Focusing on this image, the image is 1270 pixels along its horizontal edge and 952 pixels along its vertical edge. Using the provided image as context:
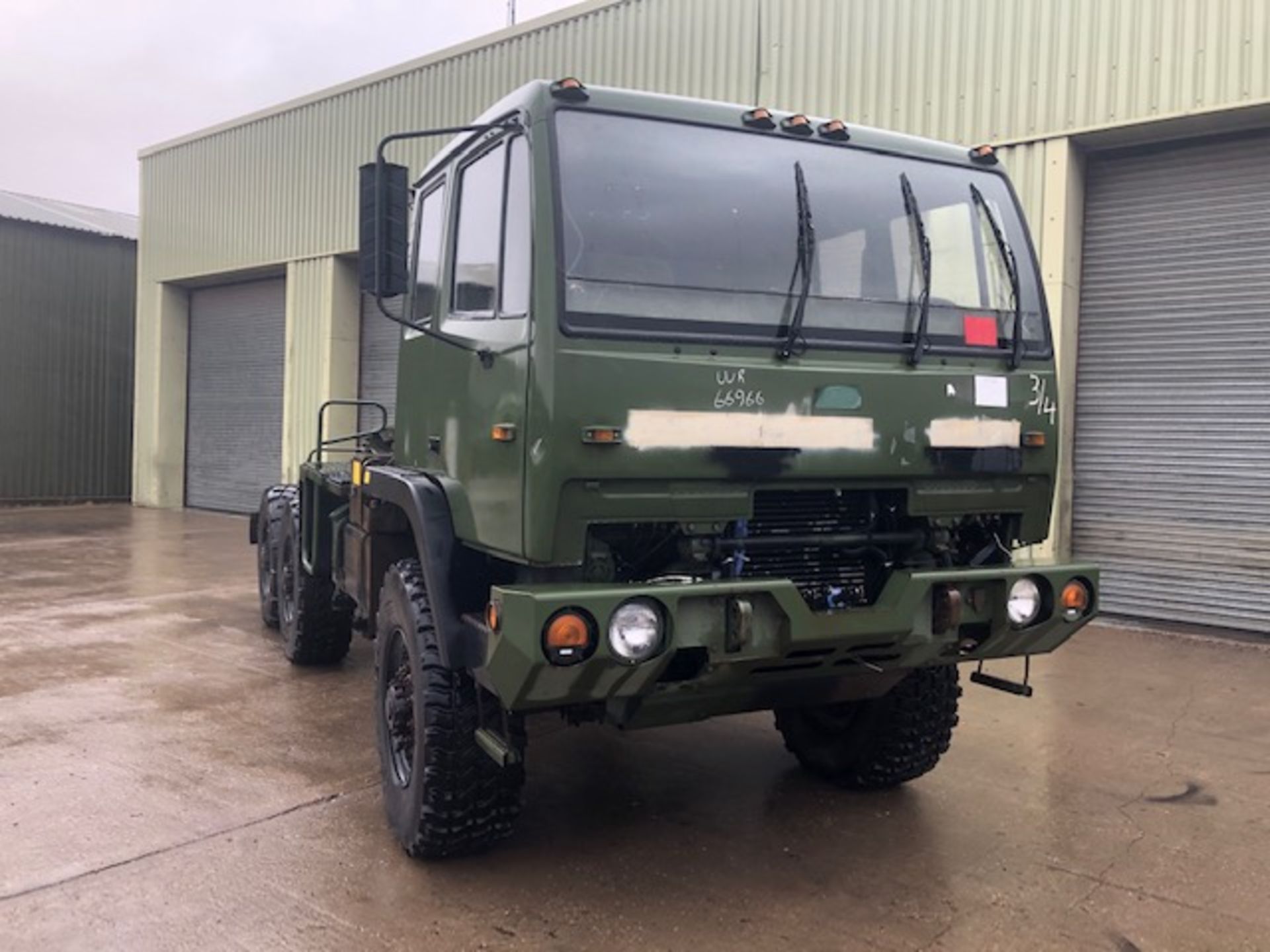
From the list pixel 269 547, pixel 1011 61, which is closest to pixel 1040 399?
pixel 269 547

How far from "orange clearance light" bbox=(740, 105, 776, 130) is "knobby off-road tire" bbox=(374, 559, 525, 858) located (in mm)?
1992

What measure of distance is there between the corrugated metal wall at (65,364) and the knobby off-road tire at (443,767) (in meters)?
18.8

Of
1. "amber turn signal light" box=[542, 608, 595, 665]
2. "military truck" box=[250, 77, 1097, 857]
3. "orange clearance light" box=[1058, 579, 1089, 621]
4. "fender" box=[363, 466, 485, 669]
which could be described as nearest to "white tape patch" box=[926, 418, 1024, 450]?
"military truck" box=[250, 77, 1097, 857]

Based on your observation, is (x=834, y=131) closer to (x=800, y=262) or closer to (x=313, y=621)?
(x=800, y=262)

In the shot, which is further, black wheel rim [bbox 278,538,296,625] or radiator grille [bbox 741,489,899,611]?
black wheel rim [bbox 278,538,296,625]

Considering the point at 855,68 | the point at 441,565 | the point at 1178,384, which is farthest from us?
the point at 855,68

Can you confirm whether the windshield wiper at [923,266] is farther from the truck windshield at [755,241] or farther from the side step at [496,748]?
the side step at [496,748]

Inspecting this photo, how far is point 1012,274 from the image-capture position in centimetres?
410

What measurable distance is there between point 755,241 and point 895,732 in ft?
7.07

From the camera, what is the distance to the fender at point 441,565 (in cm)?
368

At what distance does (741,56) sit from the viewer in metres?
10.9

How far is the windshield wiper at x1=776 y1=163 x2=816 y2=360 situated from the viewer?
3.58 metres

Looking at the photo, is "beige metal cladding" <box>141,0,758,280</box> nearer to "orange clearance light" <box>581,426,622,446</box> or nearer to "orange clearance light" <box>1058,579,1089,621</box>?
"orange clearance light" <box>1058,579,1089,621</box>

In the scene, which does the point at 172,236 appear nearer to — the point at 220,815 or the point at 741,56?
the point at 741,56
